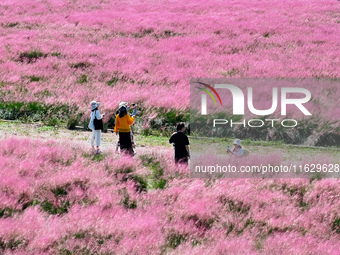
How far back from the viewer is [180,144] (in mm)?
8641

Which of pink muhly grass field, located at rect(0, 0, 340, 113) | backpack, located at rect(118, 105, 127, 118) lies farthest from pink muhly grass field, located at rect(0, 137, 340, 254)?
pink muhly grass field, located at rect(0, 0, 340, 113)

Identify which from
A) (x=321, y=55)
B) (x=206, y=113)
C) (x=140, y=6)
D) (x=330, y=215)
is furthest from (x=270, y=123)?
(x=140, y=6)

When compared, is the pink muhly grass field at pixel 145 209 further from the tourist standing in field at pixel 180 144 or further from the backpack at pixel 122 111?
the backpack at pixel 122 111

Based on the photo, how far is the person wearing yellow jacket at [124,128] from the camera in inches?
359

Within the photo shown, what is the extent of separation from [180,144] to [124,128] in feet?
4.41

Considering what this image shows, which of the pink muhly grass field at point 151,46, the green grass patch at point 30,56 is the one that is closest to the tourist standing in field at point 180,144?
the pink muhly grass field at point 151,46

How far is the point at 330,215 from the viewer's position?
23.5 ft

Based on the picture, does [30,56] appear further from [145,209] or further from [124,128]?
[145,209]

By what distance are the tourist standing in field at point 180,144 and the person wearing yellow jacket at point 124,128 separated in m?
1.08

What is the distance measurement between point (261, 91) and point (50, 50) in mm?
11714

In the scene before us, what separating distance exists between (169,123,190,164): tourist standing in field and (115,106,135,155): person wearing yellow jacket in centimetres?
108

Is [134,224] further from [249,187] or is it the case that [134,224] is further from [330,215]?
[330,215]

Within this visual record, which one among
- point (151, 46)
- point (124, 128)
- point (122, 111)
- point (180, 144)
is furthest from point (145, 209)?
point (151, 46)

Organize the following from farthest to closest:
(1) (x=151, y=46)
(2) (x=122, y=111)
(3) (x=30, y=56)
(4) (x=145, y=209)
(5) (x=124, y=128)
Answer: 1. (1) (x=151, y=46)
2. (3) (x=30, y=56)
3. (5) (x=124, y=128)
4. (2) (x=122, y=111)
5. (4) (x=145, y=209)
